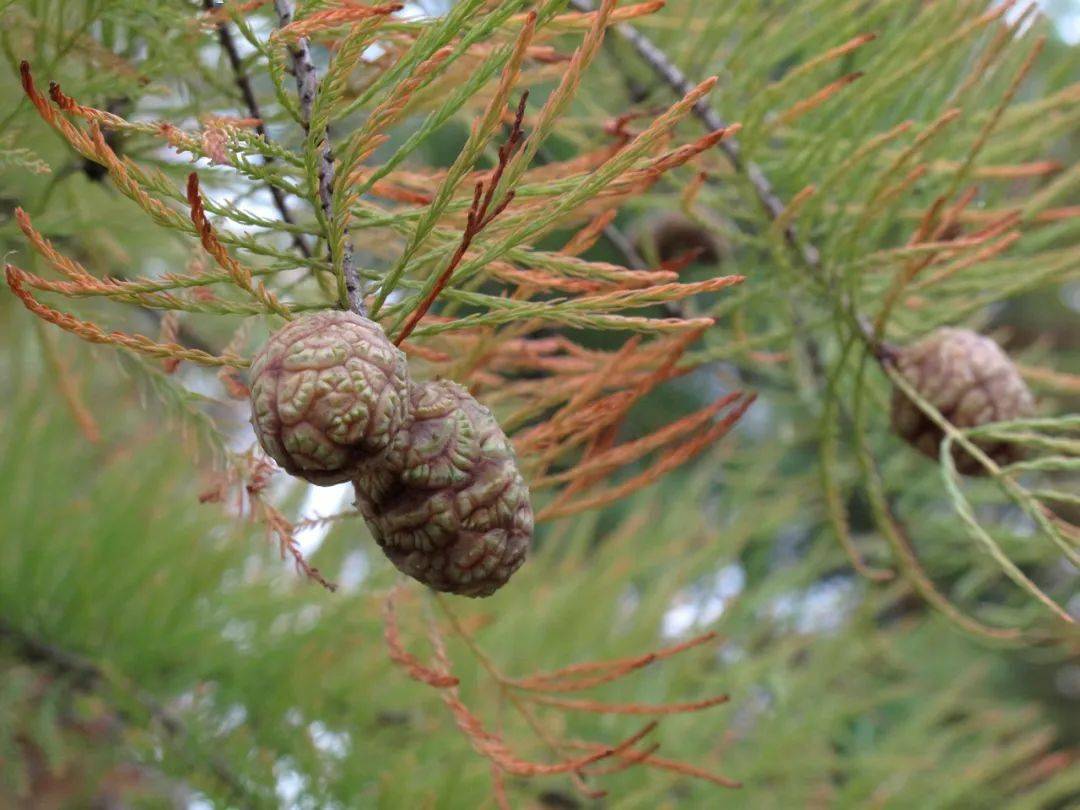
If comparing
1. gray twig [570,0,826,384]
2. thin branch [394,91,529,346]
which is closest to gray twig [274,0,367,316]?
thin branch [394,91,529,346]

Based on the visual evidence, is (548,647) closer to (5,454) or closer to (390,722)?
(390,722)

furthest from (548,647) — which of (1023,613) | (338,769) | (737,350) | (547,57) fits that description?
(547,57)

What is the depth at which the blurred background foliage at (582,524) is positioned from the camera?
675 mm

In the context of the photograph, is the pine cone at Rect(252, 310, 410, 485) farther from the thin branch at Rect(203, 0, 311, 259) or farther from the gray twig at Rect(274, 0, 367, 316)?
the thin branch at Rect(203, 0, 311, 259)

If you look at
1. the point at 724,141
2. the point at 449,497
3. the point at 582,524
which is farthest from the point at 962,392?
the point at 582,524

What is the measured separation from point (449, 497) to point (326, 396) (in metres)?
0.08

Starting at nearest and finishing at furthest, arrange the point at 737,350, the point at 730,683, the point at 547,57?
1. the point at 547,57
2. the point at 737,350
3. the point at 730,683

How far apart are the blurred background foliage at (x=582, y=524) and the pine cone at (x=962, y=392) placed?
37 millimetres

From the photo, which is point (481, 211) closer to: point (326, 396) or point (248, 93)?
point (326, 396)

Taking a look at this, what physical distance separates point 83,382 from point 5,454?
0.31ft

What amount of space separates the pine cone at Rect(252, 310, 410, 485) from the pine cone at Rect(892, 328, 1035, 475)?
1.34 ft

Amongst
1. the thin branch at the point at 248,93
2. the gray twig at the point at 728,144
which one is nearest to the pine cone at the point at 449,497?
the thin branch at the point at 248,93

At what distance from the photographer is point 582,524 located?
1416mm

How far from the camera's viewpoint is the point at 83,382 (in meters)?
1.04
